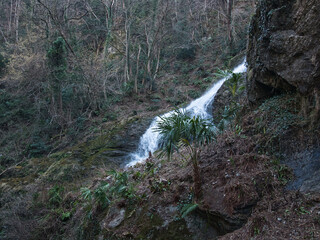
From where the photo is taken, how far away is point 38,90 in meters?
18.3

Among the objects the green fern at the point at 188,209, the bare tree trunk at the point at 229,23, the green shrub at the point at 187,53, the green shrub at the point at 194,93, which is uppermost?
the bare tree trunk at the point at 229,23

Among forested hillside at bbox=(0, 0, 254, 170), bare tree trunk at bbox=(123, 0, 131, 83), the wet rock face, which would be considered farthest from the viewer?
bare tree trunk at bbox=(123, 0, 131, 83)

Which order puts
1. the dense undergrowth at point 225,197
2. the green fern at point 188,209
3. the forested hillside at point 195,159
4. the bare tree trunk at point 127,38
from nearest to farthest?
the dense undergrowth at point 225,197
the forested hillside at point 195,159
the green fern at point 188,209
the bare tree trunk at point 127,38

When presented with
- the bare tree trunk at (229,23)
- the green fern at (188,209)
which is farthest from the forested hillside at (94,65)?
the green fern at (188,209)

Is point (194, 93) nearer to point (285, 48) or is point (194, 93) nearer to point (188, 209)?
point (285, 48)

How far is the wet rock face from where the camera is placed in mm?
4797

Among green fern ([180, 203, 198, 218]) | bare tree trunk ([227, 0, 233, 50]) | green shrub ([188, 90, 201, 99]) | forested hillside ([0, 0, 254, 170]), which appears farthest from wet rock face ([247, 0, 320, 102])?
bare tree trunk ([227, 0, 233, 50])

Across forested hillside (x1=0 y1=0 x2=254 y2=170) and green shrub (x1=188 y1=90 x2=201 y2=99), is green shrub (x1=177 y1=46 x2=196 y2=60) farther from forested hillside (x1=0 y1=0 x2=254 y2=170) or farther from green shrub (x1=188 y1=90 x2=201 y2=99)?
green shrub (x1=188 y1=90 x2=201 y2=99)

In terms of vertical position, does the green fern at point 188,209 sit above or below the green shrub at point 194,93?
above

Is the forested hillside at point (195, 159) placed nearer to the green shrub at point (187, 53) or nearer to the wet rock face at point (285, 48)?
the wet rock face at point (285, 48)

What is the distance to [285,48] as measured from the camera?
17.9 ft

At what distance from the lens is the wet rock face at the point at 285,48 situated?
15.7 feet

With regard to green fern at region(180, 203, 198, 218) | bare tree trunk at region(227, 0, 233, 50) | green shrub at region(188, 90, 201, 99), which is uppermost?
bare tree trunk at region(227, 0, 233, 50)

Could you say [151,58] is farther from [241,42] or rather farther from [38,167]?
[38,167]
